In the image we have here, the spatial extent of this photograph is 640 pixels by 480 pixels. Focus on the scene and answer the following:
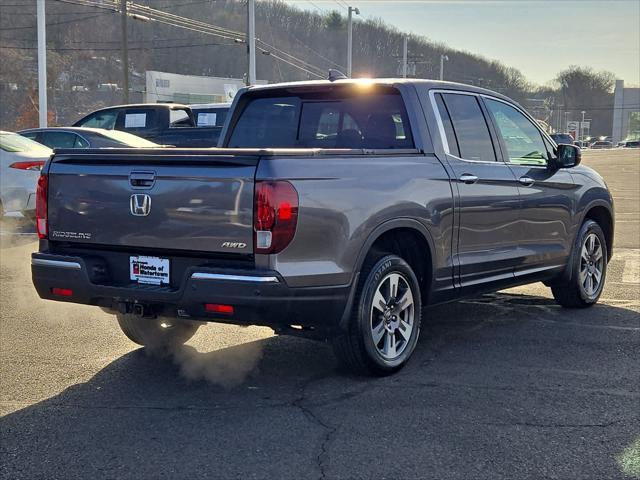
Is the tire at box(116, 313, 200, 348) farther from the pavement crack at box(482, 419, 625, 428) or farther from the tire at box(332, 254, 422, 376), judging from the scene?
the pavement crack at box(482, 419, 625, 428)

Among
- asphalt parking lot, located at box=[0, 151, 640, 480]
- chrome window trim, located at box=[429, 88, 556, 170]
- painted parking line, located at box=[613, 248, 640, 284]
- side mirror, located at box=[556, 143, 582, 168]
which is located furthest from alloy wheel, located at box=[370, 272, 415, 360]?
painted parking line, located at box=[613, 248, 640, 284]

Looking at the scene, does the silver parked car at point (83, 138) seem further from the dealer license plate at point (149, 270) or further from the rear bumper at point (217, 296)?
the dealer license plate at point (149, 270)

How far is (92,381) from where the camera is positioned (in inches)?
195

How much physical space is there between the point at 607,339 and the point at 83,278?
400 centimetres

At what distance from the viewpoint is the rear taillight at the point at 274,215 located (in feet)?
13.7

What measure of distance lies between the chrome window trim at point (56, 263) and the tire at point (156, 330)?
2.43 feet

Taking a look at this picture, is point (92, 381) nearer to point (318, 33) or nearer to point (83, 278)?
point (83, 278)

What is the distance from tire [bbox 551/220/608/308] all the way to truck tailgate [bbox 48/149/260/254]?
3.90 metres

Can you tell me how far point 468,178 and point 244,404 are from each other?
7.73 feet

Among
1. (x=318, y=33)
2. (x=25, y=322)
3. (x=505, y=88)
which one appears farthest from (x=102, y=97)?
(x=25, y=322)

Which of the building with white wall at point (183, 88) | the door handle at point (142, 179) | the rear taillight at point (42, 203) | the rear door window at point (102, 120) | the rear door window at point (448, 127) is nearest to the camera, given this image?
the door handle at point (142, 179)

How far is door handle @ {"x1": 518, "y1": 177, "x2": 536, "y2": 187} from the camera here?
6280mm

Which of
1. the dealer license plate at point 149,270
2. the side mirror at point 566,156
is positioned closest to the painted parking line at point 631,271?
the side mirror at point 566,156

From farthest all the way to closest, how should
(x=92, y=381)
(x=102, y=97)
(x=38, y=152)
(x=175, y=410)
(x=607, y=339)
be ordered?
(x=102, y=97) → (x=38, y=152) → (x=607, y=339) → (x=92, y=381) → (x=175, y=410)
